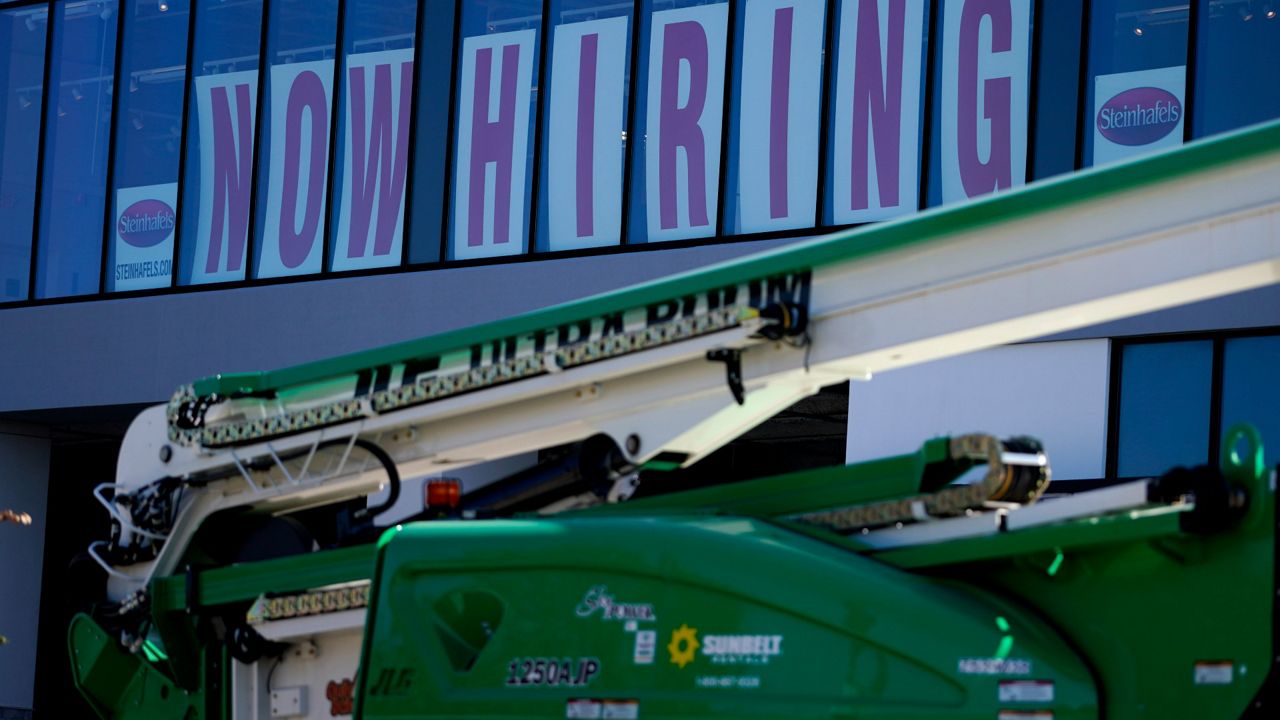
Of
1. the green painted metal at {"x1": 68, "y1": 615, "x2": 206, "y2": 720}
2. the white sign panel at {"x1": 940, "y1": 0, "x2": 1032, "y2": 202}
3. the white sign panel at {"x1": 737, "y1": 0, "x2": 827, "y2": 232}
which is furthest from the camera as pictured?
the white sign panel at {"x1": 737, "y1": 0, "x2": 827, "y2": 232}

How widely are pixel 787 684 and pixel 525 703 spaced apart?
1.20m

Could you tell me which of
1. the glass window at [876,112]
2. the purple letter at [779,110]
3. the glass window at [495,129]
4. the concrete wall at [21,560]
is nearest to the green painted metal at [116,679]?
the glass window at [876,112]

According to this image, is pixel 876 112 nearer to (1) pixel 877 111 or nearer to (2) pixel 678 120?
(1) pixel 877 111

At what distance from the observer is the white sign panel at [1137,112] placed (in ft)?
59.4

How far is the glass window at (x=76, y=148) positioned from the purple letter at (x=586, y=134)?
7020 mm

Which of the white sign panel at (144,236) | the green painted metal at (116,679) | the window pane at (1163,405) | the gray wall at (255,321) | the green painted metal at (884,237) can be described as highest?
the white sign panel at (144,236)

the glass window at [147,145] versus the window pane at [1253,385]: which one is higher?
the glass window at [147,145]

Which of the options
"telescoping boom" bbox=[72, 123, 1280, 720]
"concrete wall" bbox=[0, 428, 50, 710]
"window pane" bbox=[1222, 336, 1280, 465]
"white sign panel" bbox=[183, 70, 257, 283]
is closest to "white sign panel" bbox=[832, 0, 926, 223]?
"window pane" bbox=[1222, 336, 1280, 465]

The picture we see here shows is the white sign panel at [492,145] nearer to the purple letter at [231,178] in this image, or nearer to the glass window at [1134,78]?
the purple letter at [231,178]

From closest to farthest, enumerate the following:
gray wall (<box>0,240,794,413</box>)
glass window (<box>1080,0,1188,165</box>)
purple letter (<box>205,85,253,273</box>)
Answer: glass window (<box>1080,0,1188,165</box>), gray wall (<box>0,240,794,413</box>), purple letter (<box>205,85,253,273</box>)

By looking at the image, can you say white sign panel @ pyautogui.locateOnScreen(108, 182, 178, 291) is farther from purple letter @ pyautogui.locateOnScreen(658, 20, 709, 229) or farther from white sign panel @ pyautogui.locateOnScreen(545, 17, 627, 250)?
purple letter @ pyautogui.locateOnScreen(658, 20, 709, 229)

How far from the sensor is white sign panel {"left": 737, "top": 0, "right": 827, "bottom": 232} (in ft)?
65.2

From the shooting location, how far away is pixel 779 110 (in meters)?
20.0

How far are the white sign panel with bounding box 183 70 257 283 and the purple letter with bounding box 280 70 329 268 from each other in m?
0.56
